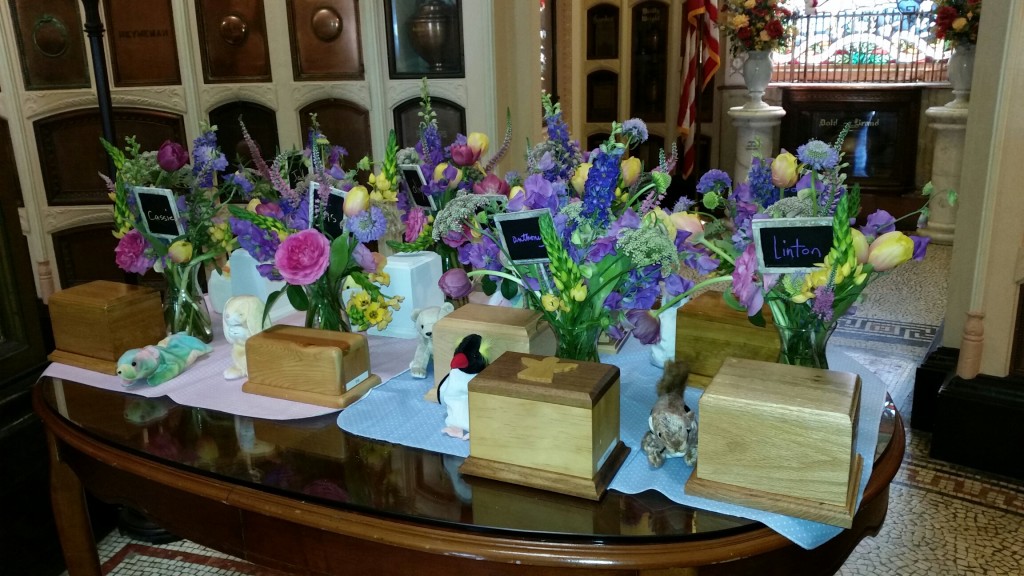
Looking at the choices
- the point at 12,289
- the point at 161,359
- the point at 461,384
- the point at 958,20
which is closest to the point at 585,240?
the point at 461,384

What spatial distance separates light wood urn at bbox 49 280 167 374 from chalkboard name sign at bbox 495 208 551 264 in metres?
0.82

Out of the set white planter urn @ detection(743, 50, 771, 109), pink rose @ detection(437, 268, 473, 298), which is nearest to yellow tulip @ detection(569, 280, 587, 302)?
pink rose @ detection(437, 268, 473, 298)

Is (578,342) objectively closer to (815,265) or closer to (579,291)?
(579,291)

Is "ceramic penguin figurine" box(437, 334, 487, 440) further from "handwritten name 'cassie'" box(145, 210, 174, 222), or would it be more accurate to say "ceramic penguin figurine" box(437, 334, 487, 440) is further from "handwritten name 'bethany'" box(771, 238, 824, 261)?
"handwritten name 'cassie'" box(145, 210, 174, 222)

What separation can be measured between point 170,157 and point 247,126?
2.32 metres

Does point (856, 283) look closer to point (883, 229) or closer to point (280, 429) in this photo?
point (883, 229)

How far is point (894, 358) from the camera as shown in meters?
3.27

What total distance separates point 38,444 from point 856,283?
1.94 meters

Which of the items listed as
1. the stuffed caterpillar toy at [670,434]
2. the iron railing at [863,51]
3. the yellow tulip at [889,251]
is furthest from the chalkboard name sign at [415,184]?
the iron railing at [863,51]

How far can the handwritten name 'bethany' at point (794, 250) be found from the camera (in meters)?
1.10

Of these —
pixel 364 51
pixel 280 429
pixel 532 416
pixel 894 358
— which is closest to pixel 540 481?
pixel 532 416

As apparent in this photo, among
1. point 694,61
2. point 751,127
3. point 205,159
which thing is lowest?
point 751,127

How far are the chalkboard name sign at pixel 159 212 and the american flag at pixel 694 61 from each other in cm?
475

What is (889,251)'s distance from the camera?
1062 mm
